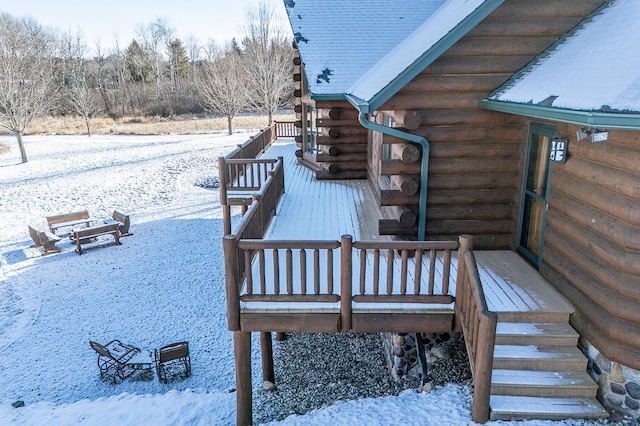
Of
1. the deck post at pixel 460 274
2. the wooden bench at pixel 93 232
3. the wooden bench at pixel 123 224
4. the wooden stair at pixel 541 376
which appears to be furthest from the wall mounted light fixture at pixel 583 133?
the wooden bench at pixel 123 224

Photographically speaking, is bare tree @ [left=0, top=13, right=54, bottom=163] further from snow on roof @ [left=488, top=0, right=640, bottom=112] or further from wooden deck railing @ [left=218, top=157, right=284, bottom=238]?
snow on roof @ [left=488, top=0, right=640, bottom=112]

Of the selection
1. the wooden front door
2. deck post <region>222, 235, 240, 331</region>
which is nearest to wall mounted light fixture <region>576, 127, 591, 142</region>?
the wooden front door

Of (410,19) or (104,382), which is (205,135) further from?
(104,382)

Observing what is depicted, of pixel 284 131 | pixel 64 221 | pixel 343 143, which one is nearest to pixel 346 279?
pixel 343 143

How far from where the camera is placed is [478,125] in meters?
6.86

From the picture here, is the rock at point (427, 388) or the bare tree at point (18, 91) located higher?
the bare tree at point (18, 91)

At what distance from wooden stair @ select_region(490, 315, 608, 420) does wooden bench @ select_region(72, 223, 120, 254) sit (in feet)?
50.4

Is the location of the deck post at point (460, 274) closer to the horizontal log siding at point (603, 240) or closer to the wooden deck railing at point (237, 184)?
the horizontal log siding at point (603, 240)

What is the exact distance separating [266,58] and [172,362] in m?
30.4

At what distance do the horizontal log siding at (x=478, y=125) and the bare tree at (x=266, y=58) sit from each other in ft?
93.8

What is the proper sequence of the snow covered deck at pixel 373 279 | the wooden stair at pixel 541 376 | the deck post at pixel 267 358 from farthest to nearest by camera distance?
the deck post at pixel 267 358, the snow covered deck at pixel 373 279, the wooden stair at pixel 541 376

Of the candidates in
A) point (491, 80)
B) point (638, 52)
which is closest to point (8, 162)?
point (491, 80)

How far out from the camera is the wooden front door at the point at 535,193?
6320mm

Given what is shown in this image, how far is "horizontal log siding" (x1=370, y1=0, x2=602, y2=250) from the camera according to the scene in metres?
6.52
